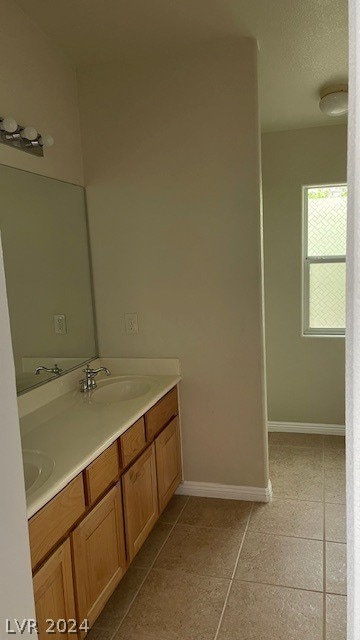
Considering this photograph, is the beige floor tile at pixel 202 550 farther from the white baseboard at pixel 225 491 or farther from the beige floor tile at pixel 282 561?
the white baseboard at pixel 225 491

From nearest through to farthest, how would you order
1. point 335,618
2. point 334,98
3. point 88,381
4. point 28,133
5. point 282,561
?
point 335,618, point 28,133, point 282,561, point 88,381, point 334,98

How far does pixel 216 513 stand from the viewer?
105 inches

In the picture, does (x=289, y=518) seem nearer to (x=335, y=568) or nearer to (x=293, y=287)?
(x=335, y=568)

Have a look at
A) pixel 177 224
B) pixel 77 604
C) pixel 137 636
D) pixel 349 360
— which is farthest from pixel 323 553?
pixel 349 360

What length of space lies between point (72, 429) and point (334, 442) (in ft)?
8.28

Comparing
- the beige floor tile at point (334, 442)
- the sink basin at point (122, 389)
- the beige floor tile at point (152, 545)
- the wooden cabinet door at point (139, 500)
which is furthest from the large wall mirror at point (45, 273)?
the beige floor tile at point (334, 442)

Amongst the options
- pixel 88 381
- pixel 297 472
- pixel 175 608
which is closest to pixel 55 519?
pixel 175 608

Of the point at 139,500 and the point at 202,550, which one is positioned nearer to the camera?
the point at 139,500

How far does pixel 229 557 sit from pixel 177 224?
1805mm

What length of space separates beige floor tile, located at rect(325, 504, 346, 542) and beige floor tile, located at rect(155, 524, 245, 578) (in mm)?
466

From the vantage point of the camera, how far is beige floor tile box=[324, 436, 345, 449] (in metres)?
3.60

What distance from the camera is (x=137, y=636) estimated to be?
181 centimetres

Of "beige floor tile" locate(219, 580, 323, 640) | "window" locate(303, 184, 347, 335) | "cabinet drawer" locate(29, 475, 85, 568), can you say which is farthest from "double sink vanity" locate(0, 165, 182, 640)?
"window" locate(303, 184, 347, 335)

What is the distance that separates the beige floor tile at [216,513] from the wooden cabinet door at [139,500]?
1.18 ft
